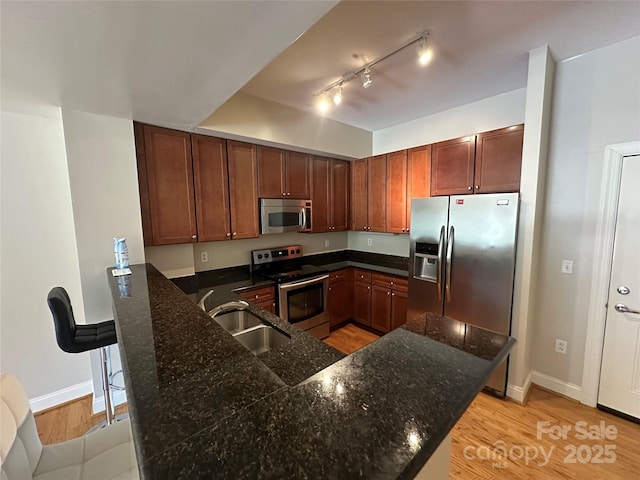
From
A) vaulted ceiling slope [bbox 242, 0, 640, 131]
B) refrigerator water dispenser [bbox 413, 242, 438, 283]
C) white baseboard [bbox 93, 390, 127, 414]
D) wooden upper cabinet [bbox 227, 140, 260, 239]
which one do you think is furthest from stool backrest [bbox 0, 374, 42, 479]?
refrigerator water dispenser [bbox 413, 242, 438, 283]

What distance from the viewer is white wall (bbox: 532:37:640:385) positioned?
2.00 m

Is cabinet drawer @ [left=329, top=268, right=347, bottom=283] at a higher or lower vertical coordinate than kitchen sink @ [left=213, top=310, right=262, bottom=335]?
lower

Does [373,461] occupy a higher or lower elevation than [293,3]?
lower

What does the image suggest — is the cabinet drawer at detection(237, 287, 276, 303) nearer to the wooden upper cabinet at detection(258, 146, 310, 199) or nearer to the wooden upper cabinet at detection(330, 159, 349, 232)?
the wooden upper cabinet at detection(258, 146, 310, 199)

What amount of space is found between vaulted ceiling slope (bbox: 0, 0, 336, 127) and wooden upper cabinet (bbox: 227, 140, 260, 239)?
37.3 inches

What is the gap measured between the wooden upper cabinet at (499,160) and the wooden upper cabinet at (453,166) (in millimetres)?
76

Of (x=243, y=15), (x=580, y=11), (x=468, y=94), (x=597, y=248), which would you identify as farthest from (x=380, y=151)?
(x=243, y=15)

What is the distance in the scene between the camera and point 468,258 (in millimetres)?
2455

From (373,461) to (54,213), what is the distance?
3.00 metres

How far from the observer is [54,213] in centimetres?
223

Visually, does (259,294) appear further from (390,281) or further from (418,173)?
(418,173)

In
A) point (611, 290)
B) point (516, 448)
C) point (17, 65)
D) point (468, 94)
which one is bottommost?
point (516, 448)

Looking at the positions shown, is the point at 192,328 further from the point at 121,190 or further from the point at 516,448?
the point at 516,448

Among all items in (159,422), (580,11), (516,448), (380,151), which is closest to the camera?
(159,422)
